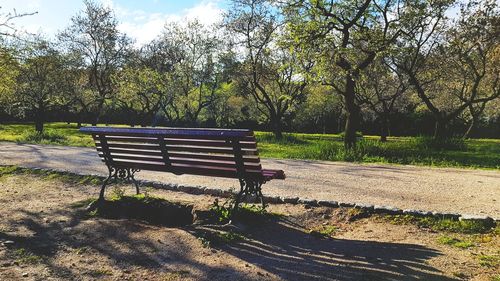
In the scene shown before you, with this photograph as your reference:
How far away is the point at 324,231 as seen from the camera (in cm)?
531

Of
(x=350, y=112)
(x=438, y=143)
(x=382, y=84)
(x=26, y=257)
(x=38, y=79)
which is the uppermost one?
(x=382, y=84)

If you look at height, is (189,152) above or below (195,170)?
above

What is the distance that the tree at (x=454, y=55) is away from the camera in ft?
65.9

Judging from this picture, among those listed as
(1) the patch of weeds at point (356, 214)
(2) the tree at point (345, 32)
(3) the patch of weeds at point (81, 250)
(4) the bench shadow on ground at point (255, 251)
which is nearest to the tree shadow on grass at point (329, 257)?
(4) the bench shadow on ground at point (255, 251)

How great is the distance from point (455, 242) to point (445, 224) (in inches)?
25.1

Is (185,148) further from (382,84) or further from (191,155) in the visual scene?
(382,84)

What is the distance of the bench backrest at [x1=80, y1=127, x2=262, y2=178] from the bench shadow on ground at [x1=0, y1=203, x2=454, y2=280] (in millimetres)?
835

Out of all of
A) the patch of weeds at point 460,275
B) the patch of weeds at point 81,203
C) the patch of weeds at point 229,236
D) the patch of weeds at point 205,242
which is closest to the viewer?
the patch of weeds at point 460,275

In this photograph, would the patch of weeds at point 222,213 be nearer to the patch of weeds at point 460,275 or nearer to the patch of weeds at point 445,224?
the patch of weeds at point 445,224

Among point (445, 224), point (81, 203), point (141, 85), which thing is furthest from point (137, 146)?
point (141, 85)

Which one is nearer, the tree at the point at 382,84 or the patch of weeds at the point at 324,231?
the patch of weeds at the point at 324,231

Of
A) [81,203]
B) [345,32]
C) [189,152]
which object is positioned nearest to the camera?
[189,152]

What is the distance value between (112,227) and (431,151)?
1228cm

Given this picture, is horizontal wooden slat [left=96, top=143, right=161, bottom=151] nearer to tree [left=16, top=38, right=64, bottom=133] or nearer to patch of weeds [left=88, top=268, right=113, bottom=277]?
patch of weeds [left=88, top=268, right=113, bottom=277]
